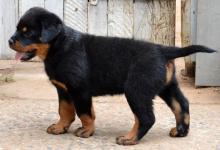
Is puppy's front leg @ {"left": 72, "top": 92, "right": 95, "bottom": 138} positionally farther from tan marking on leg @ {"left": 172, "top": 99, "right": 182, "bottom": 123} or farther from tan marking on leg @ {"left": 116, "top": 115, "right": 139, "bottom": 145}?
tan marking on leg @ {"left": 172, "top": 99, "right": 182, "bottom": 123}

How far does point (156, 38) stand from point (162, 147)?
389cm

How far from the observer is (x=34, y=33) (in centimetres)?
517

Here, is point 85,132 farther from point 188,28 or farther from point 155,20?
point 155,20

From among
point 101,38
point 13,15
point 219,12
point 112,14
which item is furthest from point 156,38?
point 101,38

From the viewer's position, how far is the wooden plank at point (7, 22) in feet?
29.6

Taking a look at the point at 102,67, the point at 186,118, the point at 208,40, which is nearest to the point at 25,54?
the point at 102,67

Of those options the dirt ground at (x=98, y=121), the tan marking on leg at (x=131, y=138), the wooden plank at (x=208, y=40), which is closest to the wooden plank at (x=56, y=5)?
the dirt ground at (x=98, y=121)

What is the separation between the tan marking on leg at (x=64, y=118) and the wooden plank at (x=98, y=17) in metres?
3.55

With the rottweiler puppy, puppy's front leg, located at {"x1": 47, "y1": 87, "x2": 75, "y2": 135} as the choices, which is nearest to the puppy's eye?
the rottweiler puppy

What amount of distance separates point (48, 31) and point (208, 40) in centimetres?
324

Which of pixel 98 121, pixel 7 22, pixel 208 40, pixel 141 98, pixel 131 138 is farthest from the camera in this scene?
pixel 7 22

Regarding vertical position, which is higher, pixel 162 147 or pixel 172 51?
pixel 172 51

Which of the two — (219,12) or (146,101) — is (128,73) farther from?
(219,12)

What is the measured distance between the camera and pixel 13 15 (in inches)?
356
